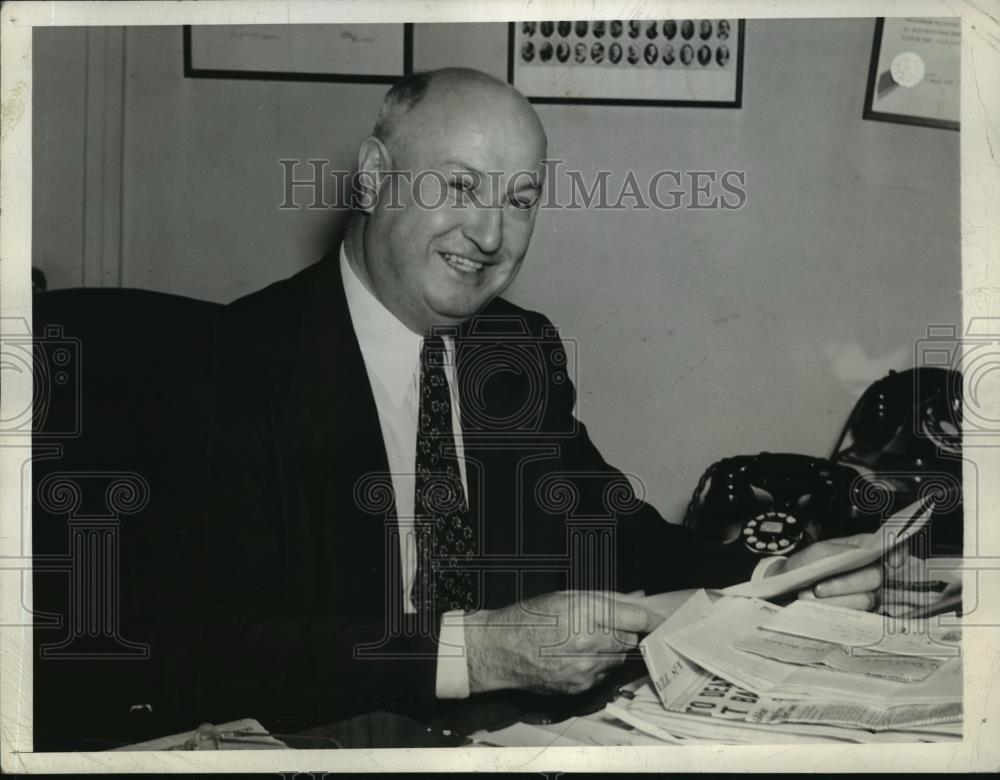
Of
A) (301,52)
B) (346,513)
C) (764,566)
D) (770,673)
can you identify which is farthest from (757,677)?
(301,52)

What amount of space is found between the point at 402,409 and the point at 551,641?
1.58 ft

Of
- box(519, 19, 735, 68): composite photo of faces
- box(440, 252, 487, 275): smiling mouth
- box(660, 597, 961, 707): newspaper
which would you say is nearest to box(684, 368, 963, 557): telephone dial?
box(660, 597, 961, 707): newspaper

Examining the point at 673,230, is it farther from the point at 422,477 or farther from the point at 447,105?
the point at 422,477

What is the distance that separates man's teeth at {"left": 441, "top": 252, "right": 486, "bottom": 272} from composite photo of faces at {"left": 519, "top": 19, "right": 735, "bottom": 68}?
0.40m

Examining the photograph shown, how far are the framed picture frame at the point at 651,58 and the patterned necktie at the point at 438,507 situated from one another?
549 millimetres

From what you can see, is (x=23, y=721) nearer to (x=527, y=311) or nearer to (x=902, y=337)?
(x=527, y=311)

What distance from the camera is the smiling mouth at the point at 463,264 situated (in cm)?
187

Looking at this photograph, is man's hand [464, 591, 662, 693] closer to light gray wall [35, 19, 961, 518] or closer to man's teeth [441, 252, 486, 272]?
light gray wall [35, 19, 961, 518]

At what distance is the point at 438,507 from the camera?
1893mm

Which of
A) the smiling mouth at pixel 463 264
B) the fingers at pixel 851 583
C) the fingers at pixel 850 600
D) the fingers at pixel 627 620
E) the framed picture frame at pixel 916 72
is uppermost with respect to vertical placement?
the framed picture frame at pixel 916 72

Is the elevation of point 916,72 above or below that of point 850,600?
above

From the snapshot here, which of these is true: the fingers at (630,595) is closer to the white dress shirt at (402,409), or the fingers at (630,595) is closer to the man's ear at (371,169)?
the white dress shirt at (402,409)

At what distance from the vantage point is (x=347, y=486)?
187cm

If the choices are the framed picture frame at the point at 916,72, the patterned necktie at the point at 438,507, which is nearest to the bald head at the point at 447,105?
the patterned necktie at the point at 438,507
